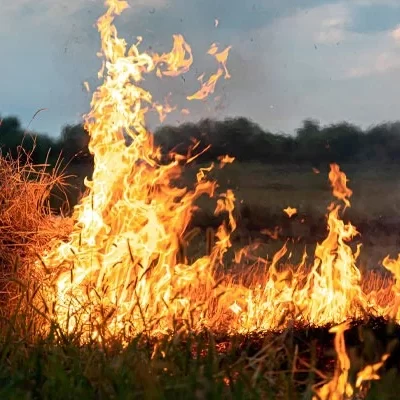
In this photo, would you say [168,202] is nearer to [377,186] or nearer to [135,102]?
[135,102]

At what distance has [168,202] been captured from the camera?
8.56m

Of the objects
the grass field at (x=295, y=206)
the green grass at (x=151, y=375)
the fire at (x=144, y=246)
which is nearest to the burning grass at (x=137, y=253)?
the fire at (x=144, y=246)

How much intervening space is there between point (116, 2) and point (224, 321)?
3.11 metres

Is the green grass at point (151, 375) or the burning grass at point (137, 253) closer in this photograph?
the green grass at point (151, 375)

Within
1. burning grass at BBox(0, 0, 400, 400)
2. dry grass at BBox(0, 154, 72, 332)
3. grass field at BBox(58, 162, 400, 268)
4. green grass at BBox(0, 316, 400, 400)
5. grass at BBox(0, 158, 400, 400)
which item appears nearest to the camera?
green grass at BBox(0, 316, 400, 400)

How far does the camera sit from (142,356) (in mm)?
5301

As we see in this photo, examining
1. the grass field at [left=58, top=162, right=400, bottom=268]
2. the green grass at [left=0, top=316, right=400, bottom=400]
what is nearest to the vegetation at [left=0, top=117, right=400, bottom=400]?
the green grass at [left=0, top=316, right=400, bottom=400]

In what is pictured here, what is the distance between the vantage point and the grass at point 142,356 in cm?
482

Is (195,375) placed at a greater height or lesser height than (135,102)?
lesser

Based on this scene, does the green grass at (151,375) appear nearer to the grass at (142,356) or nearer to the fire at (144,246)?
the grass at (142,356)

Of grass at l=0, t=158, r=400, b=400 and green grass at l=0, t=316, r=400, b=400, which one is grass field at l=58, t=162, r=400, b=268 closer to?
grass at l=0, t=158, r=400, b=400

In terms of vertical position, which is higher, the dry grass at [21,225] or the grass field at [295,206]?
the grass field at [295,206]

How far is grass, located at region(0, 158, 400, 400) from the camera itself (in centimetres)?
482

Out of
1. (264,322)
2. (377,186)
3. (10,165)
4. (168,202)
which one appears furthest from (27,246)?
(377,186)
